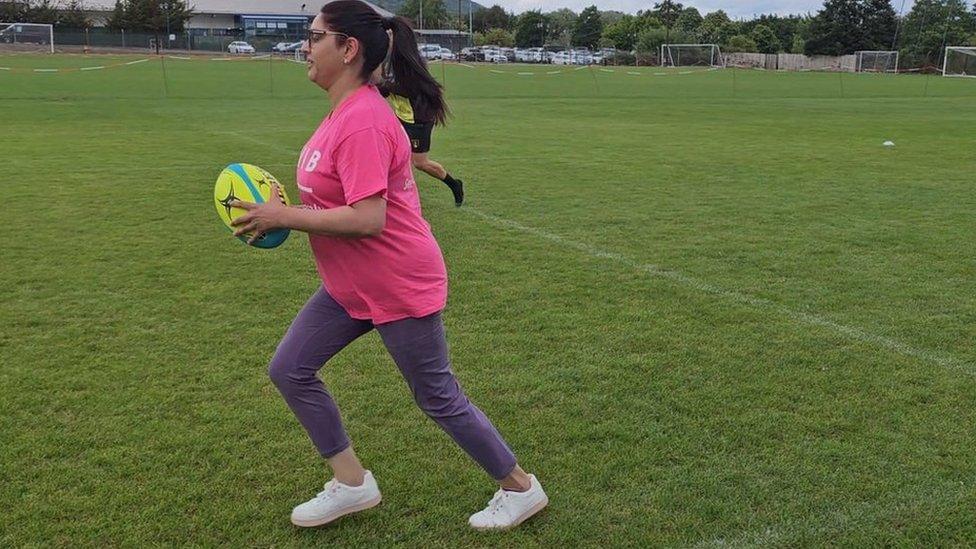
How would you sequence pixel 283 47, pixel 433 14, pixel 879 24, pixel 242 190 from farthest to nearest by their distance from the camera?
pixel 433 14, pixel 879 24, pixel 283 47, pixel 242 190

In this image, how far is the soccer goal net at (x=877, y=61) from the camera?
208 ft

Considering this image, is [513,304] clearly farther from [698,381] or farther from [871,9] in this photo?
[871,9]

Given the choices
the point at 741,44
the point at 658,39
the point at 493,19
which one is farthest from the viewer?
the point at 493,19

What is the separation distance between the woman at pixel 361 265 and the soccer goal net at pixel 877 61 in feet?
223

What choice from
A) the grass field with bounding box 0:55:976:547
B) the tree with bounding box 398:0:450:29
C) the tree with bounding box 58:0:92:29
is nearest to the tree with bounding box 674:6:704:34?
the tree with bounding box 398:0:450:29

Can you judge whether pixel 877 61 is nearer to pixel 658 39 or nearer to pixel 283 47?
pixel 658 39

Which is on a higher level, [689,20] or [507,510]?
[689,20]

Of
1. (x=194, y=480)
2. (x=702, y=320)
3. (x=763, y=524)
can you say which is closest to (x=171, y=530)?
(x=194, y=480)

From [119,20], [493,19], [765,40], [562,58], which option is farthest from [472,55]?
[493,19]

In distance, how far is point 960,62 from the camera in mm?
52719

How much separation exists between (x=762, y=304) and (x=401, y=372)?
3.92 metres

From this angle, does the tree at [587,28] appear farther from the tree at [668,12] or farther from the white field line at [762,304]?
the white field line at [762,304]

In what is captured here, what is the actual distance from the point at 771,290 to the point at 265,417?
4.10 m

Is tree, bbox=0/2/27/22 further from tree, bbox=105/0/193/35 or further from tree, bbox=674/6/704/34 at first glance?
tree, bbox=674/6/704/34
